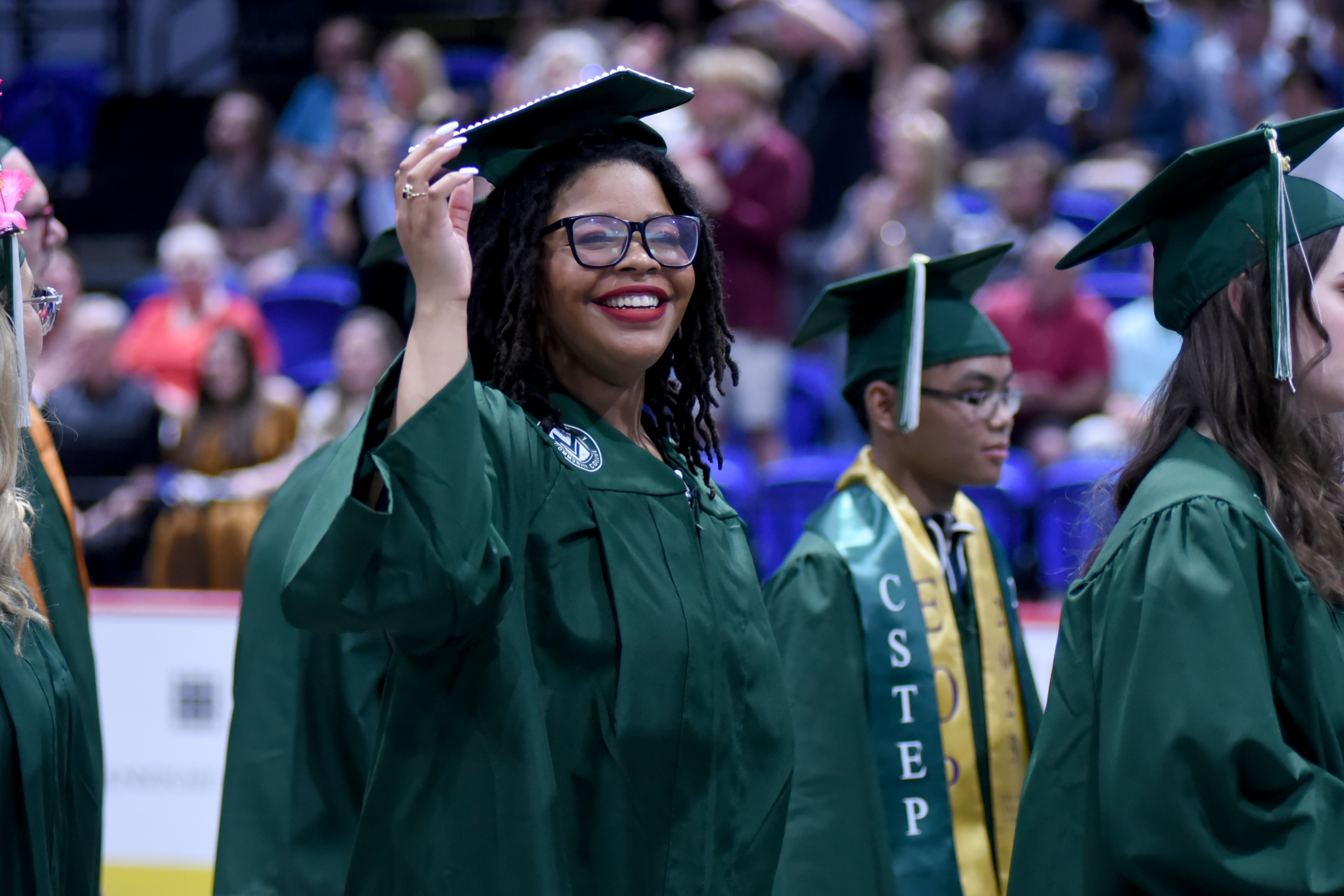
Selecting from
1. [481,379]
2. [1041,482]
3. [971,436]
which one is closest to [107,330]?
[1041,482]

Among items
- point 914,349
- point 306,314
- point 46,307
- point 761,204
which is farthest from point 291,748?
point 306,314

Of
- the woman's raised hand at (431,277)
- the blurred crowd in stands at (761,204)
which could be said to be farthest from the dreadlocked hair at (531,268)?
the blurred crowd in stands at (761,204)

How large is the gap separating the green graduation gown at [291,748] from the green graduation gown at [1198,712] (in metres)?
1.33

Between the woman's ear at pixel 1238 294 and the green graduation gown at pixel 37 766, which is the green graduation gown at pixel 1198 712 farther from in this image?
the green graduation gown at pixel 37 766

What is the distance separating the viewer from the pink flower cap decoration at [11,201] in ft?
8.04

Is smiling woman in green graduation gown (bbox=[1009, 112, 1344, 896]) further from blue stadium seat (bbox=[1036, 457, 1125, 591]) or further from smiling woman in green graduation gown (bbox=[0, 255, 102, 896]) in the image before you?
blue stadium seat (bbox=[1036, 457, 1125, 591])

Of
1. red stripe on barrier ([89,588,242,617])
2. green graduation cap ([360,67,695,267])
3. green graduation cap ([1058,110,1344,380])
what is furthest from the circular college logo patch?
red stripe on barrier ([89,588,242,617])

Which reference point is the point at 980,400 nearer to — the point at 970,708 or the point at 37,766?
the point at 970,708

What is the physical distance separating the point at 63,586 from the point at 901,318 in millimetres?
2076

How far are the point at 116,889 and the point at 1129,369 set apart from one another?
16.9 ft

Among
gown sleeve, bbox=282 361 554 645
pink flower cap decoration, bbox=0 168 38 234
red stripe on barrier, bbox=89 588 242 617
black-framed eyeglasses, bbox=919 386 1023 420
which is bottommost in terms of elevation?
red stripe on barrier, bbox=89 588 242 617

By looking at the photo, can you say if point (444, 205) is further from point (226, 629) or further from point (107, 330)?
point (107, 330)

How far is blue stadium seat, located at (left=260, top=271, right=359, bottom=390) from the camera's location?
9102mm

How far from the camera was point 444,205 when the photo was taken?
1953 mm
